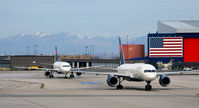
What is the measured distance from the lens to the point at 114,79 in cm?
4366

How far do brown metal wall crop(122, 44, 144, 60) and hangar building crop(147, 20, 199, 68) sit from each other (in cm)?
2468

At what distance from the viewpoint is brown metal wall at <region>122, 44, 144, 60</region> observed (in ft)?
570

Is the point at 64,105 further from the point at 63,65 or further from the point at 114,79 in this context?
the point at 63,65

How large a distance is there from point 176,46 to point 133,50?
109 ft

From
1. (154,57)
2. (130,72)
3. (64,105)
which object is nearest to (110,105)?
(64,105)

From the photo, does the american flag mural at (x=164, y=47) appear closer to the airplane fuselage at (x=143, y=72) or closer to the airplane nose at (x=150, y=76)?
the airplane fuselage at (x=143, y=72)

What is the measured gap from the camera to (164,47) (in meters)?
144

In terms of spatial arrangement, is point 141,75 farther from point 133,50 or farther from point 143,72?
point 133,50

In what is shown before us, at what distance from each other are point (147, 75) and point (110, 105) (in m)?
14.8

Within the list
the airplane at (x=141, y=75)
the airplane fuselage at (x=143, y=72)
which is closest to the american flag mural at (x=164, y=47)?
the airplane at (x=141, y=75)

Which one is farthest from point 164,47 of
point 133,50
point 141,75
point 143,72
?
point 143,72

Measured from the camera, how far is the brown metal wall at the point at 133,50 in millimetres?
173750

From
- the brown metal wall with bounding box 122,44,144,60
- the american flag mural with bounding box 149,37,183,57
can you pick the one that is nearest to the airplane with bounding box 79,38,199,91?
the american flag mural with bounding box 149,37,183,57

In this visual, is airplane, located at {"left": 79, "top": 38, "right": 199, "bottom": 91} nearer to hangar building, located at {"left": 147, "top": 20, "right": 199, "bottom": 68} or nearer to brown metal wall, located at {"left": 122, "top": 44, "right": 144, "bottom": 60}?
hangar building, located at {"left": 147, "top": 20, "right": 199, "bottom": 68}
